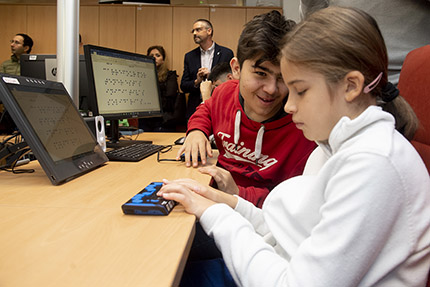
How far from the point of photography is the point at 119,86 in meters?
1.54

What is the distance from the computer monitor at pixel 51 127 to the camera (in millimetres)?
835

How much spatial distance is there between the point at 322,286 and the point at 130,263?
261 millimetres

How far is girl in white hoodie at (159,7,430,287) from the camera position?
1.58 feet

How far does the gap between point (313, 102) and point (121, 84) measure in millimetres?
1100

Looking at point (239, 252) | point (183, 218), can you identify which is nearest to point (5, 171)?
point (183, 218)

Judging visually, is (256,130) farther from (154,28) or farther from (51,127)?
(154,28)

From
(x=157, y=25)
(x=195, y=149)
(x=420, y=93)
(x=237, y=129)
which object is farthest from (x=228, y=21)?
(x=420, y=93)

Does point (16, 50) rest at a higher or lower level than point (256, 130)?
higher

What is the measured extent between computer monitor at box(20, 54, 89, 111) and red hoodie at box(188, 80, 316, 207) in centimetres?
89

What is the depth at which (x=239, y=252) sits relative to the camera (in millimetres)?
612

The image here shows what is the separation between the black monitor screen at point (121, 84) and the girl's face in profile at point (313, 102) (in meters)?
0.92

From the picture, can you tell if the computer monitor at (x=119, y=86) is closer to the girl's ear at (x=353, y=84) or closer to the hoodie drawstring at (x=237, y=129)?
the hoodie drawstring at (x=237, y=129)

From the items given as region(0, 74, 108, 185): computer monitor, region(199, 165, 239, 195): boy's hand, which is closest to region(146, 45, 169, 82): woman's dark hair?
region(0, 74, 108, 185): computer monitor

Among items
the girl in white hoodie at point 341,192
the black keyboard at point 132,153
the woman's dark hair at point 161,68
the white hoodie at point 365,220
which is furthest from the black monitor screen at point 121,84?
the woman's dark hair at point 161,68
